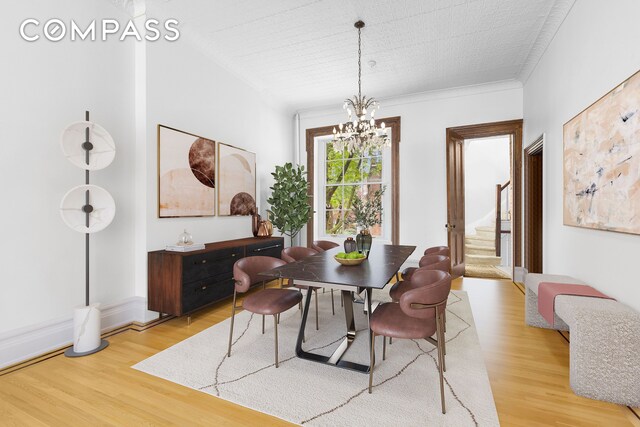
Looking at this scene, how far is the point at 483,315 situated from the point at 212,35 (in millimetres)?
4968

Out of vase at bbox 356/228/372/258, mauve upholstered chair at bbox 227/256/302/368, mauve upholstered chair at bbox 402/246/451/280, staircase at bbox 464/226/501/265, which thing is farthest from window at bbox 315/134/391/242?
mauve upholstered chair at bbox 227/256/302/368

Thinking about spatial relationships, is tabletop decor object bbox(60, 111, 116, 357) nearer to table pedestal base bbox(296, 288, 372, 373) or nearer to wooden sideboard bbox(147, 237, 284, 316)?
wooden sideboard bbox(147, 237, 284, 316)

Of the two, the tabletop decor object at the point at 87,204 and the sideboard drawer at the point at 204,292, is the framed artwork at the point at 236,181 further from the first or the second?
the tabletop decor object at the point at 87,204

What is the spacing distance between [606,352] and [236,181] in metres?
4.68

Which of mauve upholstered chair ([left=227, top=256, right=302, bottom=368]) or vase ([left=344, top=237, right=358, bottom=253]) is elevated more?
vase ([left=344, top=237, right=358, bottom=253])

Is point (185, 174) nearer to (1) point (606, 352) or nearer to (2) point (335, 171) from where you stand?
(2) point (335, 171)

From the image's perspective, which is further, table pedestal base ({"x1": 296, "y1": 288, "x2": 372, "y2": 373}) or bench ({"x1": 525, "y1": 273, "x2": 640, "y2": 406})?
table pedestal base ({"x1": 296, "y1": 288, "x2": 372, "y2": 373})

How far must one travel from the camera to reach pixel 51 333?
2.84 meters

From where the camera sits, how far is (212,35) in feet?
13.3

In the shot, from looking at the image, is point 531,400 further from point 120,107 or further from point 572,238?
point 120,107

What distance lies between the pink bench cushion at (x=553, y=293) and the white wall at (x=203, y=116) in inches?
159

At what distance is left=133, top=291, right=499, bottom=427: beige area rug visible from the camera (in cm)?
195

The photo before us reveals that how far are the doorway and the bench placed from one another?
304cm

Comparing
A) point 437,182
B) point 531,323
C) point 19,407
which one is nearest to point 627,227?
point 531,323
